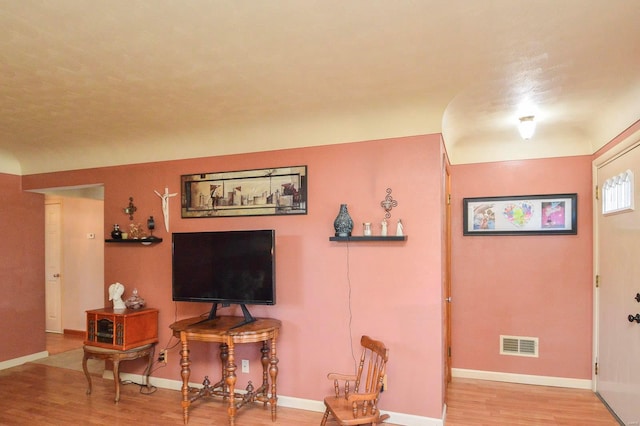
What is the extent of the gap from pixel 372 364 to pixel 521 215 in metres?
2.29

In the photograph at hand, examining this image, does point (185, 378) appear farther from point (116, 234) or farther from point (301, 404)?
point (116, 234)

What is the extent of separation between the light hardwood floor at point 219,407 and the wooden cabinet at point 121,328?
0.52 m

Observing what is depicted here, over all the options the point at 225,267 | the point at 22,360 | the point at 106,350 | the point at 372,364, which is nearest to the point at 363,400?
the point at 372,364

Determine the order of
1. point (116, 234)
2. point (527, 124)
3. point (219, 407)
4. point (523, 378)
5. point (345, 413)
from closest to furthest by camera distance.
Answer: point (345, 413) → point (527, 124) → point (219, 407) → point (523, 378) → point (116, 234)

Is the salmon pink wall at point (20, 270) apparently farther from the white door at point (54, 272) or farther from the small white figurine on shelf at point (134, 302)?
the small white figurine on shelf at point (134, 302)

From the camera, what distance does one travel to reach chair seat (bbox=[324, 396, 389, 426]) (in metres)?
2.46

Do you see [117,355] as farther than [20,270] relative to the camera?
No

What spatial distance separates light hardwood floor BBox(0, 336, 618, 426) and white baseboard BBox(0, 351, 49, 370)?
540mm

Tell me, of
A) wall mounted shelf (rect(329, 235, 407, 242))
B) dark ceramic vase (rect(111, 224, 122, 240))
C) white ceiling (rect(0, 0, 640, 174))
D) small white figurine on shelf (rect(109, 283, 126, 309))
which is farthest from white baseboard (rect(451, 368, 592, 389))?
dark ceramic vase (rect(111, 224, 122, 240))

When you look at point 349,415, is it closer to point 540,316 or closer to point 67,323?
point 540,316

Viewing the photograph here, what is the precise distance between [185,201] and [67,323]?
157 inches

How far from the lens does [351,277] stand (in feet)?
10.7

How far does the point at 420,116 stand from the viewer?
3062mm

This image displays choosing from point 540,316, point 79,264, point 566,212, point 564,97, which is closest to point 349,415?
point 540,316
